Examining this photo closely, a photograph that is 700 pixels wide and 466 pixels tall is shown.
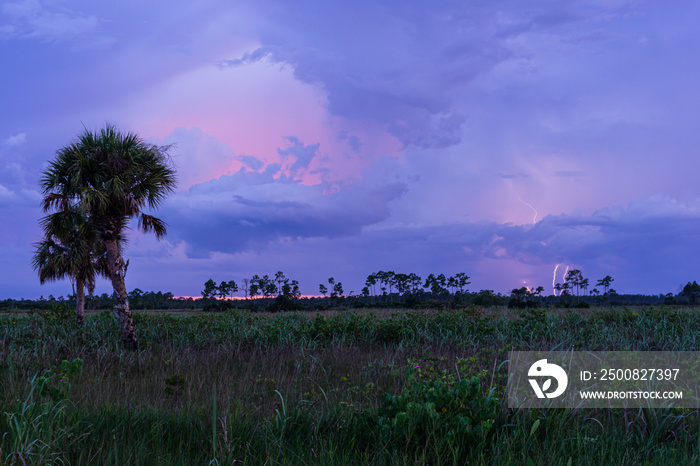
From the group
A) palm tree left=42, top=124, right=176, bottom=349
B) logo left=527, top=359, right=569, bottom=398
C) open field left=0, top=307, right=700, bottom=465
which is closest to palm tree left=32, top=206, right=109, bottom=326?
palm tree left=42, top=124, right=176, bottom=349

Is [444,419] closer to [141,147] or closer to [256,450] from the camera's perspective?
[256,450]

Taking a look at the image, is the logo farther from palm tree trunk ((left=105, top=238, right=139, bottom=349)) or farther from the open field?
palm tree trunk ((left=105, top=238, right=139, bottom=349))

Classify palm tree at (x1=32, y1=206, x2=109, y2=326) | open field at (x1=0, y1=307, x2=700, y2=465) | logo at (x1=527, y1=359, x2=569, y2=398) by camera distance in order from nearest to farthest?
1. open field at (x1=0, y1=307, x2=700, y2=465)
2. logo at (x1=527, y1=359, x2=569, y2=398)
3. palm tree at (x1=32, y1=206, x2=109, y2=326)

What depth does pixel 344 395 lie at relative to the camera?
20.5 feet

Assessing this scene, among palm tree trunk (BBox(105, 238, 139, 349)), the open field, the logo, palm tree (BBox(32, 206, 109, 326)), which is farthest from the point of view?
palm tree (BBox(32, 206, 109, 326))

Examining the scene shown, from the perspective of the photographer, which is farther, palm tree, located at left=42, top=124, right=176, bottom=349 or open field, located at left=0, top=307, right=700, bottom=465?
palm tree, located at left=42, top=124, right=176, bottom=349

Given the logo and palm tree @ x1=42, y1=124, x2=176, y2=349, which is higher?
palm tree @ x1=42, y1=124, x2=176, y2=349

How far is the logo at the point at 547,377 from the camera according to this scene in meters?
5.27

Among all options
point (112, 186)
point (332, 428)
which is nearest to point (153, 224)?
point (112, 186)

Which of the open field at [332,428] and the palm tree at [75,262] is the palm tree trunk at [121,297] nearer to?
the open field at [332,428]

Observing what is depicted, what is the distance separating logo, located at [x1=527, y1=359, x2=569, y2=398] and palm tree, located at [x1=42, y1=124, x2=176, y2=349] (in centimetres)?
1154

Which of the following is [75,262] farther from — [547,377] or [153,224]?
[547,377]

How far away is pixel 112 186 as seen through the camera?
43.3 feet

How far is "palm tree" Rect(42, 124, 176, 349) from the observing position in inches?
514
